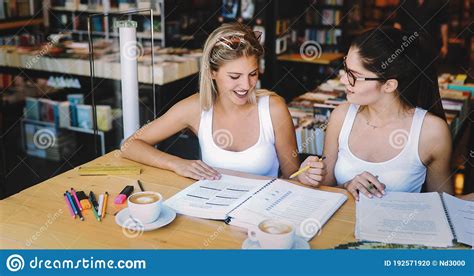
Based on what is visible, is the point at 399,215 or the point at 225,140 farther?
the point at 225,140

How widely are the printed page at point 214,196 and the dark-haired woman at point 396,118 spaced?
407 mm

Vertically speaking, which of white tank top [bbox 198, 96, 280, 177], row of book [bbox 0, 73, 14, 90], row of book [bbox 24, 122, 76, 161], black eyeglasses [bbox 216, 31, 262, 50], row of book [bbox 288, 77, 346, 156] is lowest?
row of book [bbox 24, 122, 76, 161]

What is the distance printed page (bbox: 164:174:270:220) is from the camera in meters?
1.48

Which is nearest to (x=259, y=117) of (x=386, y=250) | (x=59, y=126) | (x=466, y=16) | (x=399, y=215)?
(x=399, y=215)

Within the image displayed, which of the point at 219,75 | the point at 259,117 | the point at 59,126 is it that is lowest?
the point at 59,126

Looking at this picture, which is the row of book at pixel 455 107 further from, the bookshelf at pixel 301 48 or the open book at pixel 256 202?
the bookshelf at pixel 301 48

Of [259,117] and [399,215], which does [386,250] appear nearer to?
[399,215]

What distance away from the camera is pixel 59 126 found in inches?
178

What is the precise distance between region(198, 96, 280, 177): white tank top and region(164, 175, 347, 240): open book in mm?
356

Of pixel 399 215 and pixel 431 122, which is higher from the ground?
pixel 431 122

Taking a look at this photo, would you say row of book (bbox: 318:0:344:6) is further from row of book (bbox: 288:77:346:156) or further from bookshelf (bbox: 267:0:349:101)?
row of book (bbox: 288:77:346:156)

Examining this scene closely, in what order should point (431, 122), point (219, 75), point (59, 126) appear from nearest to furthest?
point (431, 122), point (219, 75), point (59, 126)

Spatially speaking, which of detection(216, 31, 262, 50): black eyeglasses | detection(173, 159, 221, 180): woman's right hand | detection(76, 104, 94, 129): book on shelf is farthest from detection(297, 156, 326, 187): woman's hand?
detection(76, 104, 94, 129): book on shelf

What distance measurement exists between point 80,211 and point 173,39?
484 centimetres
